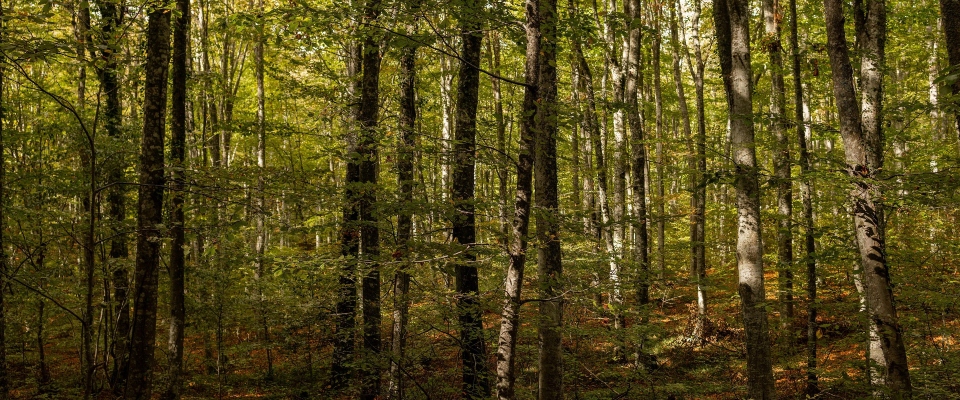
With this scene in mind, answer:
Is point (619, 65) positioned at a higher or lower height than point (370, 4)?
higher

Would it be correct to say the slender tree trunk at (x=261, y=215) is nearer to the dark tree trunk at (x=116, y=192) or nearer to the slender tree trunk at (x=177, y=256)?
the slender tree trunk at (x=177, y=256)

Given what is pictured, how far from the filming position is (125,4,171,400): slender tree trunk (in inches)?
235

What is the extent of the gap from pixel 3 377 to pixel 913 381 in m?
11.9

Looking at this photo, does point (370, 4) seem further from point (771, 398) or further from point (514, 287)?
point (771, 398)

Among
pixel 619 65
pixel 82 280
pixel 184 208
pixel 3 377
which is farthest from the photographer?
pixel 619 65

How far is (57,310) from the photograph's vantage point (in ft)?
35.4

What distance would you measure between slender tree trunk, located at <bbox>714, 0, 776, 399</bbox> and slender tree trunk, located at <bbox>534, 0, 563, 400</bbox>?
2.42 meters

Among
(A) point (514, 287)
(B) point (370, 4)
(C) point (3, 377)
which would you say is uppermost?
(B) point (370, 4)

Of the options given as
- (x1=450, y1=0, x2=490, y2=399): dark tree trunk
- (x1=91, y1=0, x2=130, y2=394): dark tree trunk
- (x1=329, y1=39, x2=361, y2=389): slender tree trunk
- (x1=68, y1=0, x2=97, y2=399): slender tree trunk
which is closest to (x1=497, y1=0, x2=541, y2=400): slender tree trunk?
(x1=450, y1=0, x2=490, y2=399): dark tree trunk

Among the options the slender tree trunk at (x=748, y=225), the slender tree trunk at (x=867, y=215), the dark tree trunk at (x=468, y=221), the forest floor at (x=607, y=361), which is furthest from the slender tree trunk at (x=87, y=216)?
the slender tree trunk at (x=748, y=225)

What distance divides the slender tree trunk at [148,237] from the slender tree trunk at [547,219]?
402 cm

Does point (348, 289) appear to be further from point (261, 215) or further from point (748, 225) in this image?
point (748, 225)

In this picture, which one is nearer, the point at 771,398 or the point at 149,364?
the point at 149,364

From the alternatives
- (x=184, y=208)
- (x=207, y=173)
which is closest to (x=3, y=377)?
(x=184, y=208)
